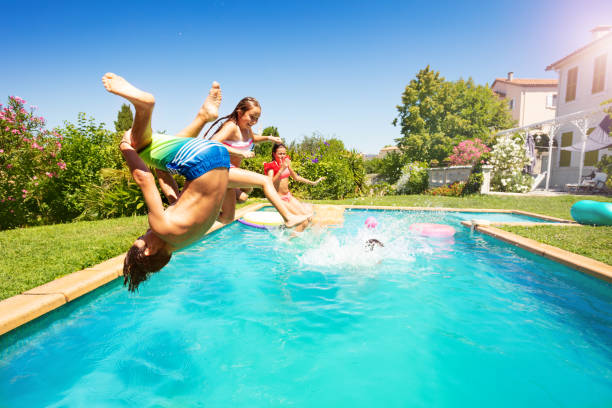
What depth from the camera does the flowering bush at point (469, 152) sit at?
57.8 ft

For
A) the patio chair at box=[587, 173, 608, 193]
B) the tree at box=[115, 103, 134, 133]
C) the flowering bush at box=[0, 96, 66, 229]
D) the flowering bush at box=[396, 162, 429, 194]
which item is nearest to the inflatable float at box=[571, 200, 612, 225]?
the flowering bush at box=[396, 162, 429, 194]

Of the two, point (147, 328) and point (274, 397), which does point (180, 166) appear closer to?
point (274, 397)

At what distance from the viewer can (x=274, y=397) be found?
121 inches

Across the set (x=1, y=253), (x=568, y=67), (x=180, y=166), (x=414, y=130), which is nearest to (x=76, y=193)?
(x=1, y=253)

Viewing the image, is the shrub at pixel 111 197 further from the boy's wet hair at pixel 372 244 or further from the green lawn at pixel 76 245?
the boy's wet hair at pixel 372 244

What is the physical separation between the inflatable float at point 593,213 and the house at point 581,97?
11938 millimetres

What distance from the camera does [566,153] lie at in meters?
21.5

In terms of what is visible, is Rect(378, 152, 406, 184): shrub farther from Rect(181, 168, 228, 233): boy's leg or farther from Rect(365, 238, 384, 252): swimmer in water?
Rect(181, 168, 228, 233): boy's leg

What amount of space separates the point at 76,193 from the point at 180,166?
8.89 meters

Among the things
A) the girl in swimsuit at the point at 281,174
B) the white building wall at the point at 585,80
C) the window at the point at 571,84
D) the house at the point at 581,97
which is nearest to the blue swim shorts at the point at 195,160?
the girl in swimsuit at the point at 281,174

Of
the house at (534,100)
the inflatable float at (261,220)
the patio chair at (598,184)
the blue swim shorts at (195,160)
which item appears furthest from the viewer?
the house at (534,100)

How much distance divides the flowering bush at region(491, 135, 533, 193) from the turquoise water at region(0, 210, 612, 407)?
13067 millimetres

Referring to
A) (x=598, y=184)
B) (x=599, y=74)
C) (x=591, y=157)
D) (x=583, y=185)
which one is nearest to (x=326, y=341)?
(x=583, y=185)

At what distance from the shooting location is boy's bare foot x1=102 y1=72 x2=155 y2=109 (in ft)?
7.16
